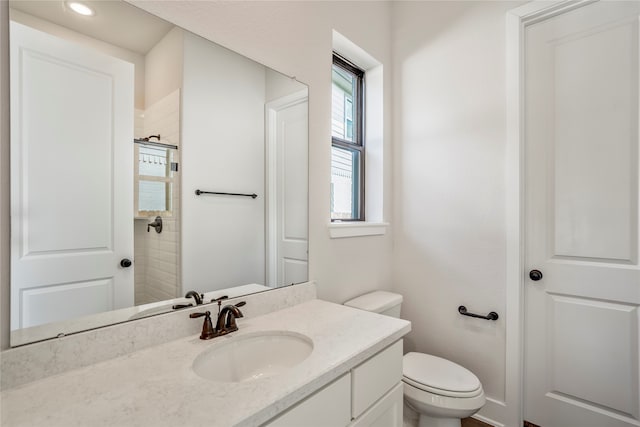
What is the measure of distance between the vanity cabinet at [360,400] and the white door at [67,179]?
0.61 metres

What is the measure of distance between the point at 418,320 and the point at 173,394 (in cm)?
169

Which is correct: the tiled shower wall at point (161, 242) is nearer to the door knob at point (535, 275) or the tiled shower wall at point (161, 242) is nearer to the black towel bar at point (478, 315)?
the black towel bar at point (478, 315)

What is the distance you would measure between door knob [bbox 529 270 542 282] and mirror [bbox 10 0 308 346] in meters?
1.34

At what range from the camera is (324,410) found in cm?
79

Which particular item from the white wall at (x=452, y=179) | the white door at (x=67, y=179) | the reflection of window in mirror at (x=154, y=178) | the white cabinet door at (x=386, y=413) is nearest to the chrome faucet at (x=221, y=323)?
the white door at (x=67, y=179)

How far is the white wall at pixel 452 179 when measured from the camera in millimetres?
1691

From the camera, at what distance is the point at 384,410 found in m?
1.03

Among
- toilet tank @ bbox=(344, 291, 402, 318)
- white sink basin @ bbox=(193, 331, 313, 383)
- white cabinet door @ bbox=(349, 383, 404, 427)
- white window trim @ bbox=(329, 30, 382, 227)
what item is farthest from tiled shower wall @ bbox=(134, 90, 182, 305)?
white window trim @ bbox=(329, 30, 382, 227)

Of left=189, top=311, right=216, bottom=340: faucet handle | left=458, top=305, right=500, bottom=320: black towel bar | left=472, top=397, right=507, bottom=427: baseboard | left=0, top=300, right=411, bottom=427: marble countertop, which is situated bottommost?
left=472, top=397, right=507, bottom=427: baseboard

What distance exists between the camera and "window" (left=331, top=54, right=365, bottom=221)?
76.3 inches

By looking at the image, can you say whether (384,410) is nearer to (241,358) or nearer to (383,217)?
(241,358)

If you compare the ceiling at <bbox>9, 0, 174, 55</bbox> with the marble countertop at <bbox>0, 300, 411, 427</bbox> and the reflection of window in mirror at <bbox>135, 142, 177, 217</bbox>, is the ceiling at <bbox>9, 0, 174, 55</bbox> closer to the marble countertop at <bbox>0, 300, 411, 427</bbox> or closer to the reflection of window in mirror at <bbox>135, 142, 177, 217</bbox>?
the reflection of window in mirror at <bbox>135, 142, 177, 217</bbox>

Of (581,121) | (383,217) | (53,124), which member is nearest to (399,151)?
(383,217)

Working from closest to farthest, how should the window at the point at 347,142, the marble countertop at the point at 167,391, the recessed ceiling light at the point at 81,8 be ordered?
the marble countertop at the point at 167,391 → the recessed ceiling light at the point at 81,8 → the window at the point at 347,142
